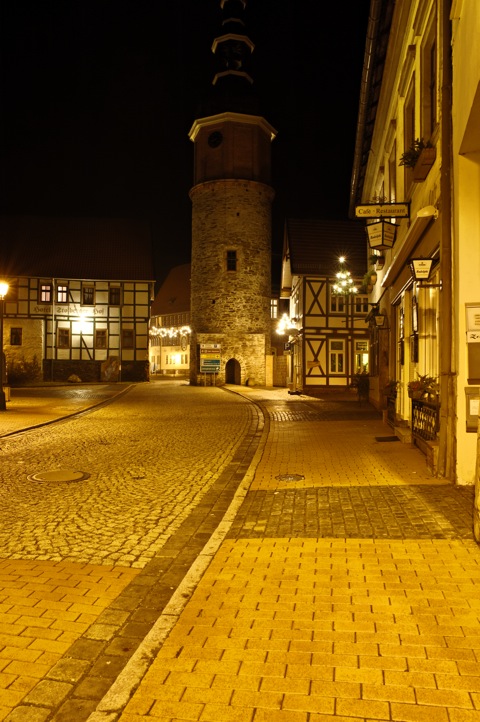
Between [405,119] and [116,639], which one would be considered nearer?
[116,639]

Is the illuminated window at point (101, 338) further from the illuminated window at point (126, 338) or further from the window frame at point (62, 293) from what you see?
the window frame at point (62, 293)

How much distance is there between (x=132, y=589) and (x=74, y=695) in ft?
4.59

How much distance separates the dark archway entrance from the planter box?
32.6m

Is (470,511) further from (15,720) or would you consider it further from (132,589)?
(15,720)

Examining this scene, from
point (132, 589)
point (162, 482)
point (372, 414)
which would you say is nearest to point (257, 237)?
point (372, 414)

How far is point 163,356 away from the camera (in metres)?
72.4

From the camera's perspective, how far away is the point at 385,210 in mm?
11625

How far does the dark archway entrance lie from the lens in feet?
138

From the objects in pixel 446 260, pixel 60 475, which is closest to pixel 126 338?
pixel 60 475

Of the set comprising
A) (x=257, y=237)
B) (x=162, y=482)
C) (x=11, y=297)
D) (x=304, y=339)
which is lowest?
(x=162, y=482)

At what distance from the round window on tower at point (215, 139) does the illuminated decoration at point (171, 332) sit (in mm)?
28069

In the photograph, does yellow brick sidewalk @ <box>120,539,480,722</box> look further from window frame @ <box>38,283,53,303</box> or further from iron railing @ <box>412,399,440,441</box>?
window frame @ <box>38,283,53,303</box>

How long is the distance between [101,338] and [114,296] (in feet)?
10.8

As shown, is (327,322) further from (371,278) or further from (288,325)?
(371,278)
